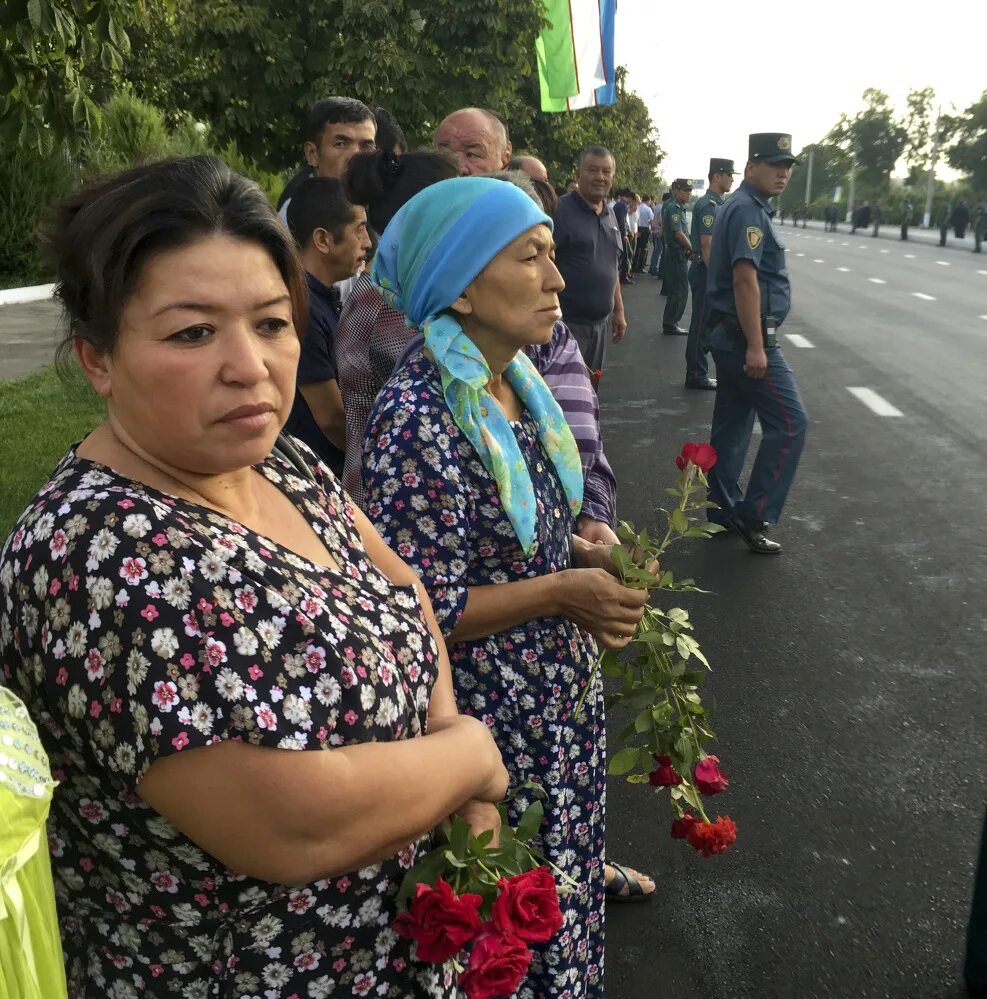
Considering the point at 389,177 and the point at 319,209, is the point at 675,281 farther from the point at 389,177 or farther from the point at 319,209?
the point at 389,177

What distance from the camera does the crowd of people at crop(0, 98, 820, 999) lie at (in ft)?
3.76

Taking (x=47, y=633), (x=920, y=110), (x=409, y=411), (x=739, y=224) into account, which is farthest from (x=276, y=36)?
(x=920, y=110)

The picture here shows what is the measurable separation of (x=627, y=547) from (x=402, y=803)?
41.1 inches

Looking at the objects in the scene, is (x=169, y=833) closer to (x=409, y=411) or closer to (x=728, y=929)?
(x=409, y=411)

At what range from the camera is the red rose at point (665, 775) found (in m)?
2.31

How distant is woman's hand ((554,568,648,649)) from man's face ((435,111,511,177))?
325 cm

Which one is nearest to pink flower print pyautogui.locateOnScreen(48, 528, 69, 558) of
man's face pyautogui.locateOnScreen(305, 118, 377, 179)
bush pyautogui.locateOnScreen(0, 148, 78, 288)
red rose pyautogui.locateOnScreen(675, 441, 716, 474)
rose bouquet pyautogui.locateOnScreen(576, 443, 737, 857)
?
rose bouquet pyautogui.locateOnScreen(576, 443, 737, 857)

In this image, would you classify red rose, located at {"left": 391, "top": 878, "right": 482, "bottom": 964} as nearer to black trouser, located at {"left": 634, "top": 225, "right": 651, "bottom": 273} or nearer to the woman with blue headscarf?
the woman with blue headscarf

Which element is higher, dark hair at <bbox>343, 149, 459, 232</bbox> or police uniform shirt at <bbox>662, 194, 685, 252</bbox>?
dark hair at <bbox>343, 149, 459, 232</bbox>

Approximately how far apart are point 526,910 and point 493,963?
8 centimetres

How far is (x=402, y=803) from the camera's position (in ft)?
4.22

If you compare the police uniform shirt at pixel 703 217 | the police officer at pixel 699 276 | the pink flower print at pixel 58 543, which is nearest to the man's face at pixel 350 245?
the pink flower print at pixel 58 543

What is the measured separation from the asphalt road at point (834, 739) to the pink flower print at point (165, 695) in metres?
2.00

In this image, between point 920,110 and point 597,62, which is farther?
point 920,110
